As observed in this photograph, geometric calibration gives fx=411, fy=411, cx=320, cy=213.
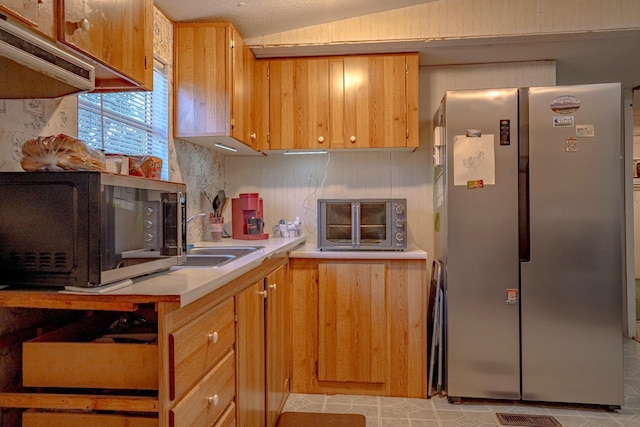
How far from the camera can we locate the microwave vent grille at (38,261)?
1.03 m

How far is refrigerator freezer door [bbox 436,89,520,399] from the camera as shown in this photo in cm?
236

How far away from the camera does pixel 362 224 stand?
8.50ft

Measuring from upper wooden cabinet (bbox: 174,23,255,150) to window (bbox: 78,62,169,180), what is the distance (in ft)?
0.32

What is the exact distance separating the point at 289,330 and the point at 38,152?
5.84 feet

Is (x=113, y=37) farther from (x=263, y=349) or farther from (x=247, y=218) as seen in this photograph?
(x=247, y=218)

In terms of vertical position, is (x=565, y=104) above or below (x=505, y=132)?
above

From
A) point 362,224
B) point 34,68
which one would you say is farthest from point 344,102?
point 34,68

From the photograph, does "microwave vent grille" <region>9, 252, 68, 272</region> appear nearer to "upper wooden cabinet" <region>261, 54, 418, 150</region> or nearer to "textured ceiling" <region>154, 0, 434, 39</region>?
"textured ceiling" <region>154, 0, 434, 39</region>

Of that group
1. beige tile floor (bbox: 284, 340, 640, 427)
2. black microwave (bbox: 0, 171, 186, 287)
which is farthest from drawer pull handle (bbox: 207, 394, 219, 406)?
beige tile floor (bbox: 284, 340, 640, 427)

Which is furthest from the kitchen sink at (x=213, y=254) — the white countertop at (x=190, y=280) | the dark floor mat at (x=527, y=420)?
the dark floor mat at (x=527, y=420)

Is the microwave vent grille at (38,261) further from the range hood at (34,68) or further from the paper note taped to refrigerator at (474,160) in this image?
the paper note taped to refrigerator at (474,160)

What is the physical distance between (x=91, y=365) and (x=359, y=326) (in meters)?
1.70

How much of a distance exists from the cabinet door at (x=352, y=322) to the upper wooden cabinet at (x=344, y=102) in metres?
0.85

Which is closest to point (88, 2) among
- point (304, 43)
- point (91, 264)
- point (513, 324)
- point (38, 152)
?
point (38, 152)
